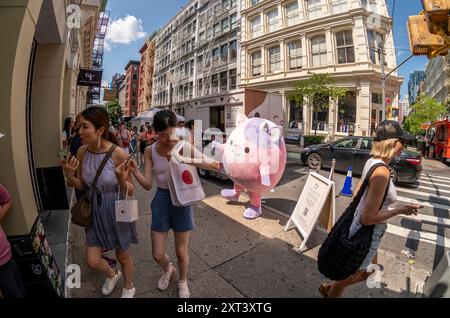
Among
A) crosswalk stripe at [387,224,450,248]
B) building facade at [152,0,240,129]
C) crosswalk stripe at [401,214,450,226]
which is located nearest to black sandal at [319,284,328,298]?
crosswalk stripe at [387,224,450,248]

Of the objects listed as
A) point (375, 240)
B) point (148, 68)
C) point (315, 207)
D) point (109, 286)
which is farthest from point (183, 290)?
point (148, 68)

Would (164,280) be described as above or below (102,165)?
below

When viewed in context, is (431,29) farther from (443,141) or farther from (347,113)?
(347,113)

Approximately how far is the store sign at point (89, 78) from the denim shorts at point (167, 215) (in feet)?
25.9

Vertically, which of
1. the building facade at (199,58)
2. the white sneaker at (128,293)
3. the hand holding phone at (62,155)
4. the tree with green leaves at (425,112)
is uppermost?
the building facade at (199,58)

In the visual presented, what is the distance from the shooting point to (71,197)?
17.7 feet

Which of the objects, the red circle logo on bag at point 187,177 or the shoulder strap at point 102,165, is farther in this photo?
the red circle logo on bag at point 187,177

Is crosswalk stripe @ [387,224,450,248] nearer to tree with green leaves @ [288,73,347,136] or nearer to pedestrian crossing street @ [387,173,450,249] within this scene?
pedestrian crossing street @ [387,173,450,249]

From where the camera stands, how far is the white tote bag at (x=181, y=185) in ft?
7.54

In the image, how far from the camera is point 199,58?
74.2 ft

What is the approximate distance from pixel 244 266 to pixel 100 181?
2039mm

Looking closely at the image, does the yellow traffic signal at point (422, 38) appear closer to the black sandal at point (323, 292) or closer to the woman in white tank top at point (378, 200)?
the woman in white tank top at point (378, 200)

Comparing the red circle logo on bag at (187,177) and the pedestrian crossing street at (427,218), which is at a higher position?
the red circle logo on bag at (187,177)

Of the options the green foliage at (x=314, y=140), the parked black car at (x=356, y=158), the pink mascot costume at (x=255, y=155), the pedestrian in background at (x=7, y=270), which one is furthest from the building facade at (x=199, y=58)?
the pedestrian in background at (x=7, y=270)
